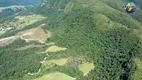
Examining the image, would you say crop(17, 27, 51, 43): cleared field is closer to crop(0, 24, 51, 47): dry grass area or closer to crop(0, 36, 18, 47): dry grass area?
crop(0, 24, 51, 47): dry grass area

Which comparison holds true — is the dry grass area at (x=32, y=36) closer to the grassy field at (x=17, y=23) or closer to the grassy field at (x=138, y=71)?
the grassy field at (x=17, y=23)

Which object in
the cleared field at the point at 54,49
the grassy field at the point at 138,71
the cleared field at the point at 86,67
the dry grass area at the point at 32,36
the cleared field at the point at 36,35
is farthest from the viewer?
the dry grass area at the point at 32,36

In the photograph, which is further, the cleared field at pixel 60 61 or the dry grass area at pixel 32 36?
the dry grass area at pixel 32 36

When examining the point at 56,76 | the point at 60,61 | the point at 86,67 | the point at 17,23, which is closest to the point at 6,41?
the point at 60,61

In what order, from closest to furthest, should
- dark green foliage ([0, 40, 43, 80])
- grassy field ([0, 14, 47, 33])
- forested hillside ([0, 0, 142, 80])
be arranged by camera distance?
forested hillside ([0, 0, 142, 80]) < dark green foliage ([0, 40, 43, 80]) < grassy field ([0, 14, 47, 33])

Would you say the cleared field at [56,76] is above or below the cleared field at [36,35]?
above

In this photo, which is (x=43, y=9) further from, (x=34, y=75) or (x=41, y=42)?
(x=34, y=75)

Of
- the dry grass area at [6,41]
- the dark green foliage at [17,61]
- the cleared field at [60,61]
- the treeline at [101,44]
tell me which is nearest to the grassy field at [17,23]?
the dry grass area at [6,41]

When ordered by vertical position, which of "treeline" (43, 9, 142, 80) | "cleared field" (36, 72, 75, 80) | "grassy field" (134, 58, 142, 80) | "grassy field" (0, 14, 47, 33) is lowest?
"grassy field" (0, 14, 47, 33)

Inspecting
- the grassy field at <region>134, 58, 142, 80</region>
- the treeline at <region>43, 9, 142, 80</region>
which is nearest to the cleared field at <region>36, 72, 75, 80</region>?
the treeline at <region>43, 9, 142, 80</region>

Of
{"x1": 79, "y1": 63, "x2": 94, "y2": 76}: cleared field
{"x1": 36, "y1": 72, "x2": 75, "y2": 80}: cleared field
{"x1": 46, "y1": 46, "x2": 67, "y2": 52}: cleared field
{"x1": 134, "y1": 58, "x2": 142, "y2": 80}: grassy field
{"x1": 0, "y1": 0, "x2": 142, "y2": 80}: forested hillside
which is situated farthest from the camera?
{"x1": 46, "y1": 46, "x2": 67, "y2": 52}: cleared field
